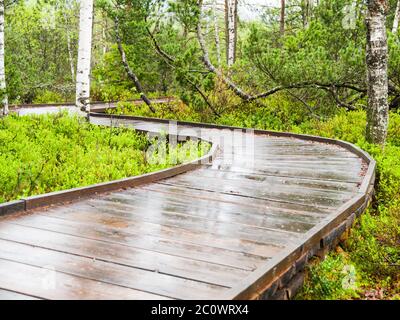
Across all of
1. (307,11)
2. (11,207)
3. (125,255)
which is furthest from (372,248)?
(307,11)

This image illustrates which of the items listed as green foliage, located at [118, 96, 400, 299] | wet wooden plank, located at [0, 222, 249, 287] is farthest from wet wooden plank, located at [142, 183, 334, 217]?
wet wooden plank, located at [0, 222, 249, 287]

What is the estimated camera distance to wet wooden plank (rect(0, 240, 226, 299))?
3.22m

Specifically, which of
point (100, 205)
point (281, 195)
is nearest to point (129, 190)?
point (100, 205)

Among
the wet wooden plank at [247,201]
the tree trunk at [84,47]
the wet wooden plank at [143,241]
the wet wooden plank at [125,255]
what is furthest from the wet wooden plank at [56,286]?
the tree trunk at [84,47]

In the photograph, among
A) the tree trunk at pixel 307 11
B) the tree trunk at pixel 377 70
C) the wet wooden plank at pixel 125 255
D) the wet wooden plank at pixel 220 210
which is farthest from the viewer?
the tree trunk at pixel 307 11

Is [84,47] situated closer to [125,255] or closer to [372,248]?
[372,248]

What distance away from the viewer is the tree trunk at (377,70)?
1005 centimetres

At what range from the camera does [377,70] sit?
10297 mm

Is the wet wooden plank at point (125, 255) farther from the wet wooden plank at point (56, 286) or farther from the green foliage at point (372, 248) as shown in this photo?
the green foliage at point (372, 248)

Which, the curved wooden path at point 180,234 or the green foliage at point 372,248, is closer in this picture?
the curved wooden path at point 180,234

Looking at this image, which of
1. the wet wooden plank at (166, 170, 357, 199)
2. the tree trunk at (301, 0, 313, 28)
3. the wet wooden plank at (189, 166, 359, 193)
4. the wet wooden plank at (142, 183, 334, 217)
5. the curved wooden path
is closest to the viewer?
the curved wooden path

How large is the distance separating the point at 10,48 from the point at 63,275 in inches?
898

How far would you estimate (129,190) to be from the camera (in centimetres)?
635

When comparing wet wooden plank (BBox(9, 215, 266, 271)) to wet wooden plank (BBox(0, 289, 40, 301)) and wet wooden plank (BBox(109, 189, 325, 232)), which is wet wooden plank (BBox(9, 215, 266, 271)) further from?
wet wooden plank (BBox(0, 289, 40, 301))
